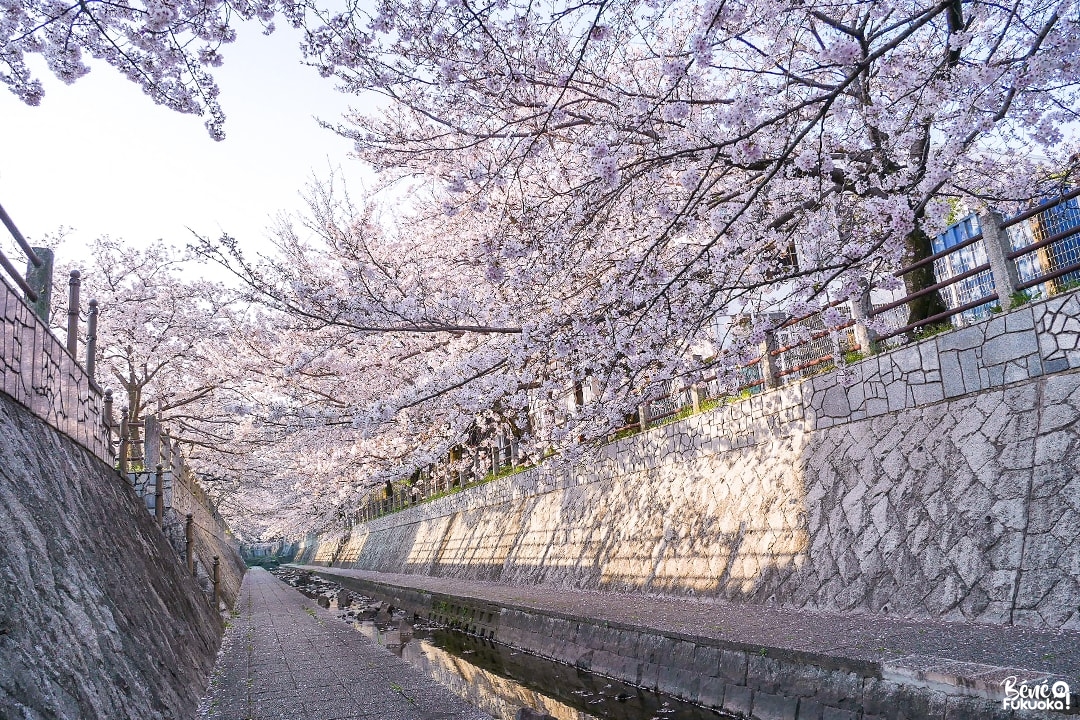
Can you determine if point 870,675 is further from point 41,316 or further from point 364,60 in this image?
point 41,316

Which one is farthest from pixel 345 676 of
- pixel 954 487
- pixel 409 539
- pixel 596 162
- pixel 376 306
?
pixel 409 539

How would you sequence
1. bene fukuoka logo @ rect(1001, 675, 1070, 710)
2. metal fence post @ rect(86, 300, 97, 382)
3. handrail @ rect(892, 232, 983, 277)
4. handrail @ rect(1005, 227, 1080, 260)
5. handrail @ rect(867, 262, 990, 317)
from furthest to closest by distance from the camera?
metal fence post @ rect(86, 300, 97, 382) < handrail @ rect(892, 232, 983, 277) < handrail @ rect(867, 262, 990, 317) < handrail @ rect(1005, 227, 1080, 260) < bene fukuoka logo @ rect(1001, 675, 1070, 710)

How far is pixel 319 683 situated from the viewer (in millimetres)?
7086

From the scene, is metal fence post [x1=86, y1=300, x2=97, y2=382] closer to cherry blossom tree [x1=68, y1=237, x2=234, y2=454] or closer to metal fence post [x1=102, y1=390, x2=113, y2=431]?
metal fence post [x1=102, y1=390, x2=113, y2=431]

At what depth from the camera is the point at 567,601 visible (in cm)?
1115

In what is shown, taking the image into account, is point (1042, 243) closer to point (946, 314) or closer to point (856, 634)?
point (946, 314)

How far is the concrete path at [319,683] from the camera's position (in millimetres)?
5766

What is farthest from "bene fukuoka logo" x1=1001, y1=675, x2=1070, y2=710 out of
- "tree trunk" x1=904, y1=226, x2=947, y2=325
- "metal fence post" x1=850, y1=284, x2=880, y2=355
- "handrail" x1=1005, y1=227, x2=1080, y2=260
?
"tree trunk" x1=904, y1=226, x2=947, y2=325

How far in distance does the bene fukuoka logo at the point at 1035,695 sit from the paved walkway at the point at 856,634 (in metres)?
0.23

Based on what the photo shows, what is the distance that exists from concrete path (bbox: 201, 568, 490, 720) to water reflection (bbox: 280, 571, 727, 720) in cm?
79

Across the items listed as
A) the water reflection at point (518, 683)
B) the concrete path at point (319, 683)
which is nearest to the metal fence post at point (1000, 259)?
the water reflection at point (518, 683)

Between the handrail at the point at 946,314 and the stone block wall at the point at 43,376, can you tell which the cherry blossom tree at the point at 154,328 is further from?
the handrail at the point at 946,314

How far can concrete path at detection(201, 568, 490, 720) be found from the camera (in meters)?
5.77

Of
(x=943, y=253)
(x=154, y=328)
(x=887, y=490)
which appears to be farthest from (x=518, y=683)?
(x=154, y=328)
